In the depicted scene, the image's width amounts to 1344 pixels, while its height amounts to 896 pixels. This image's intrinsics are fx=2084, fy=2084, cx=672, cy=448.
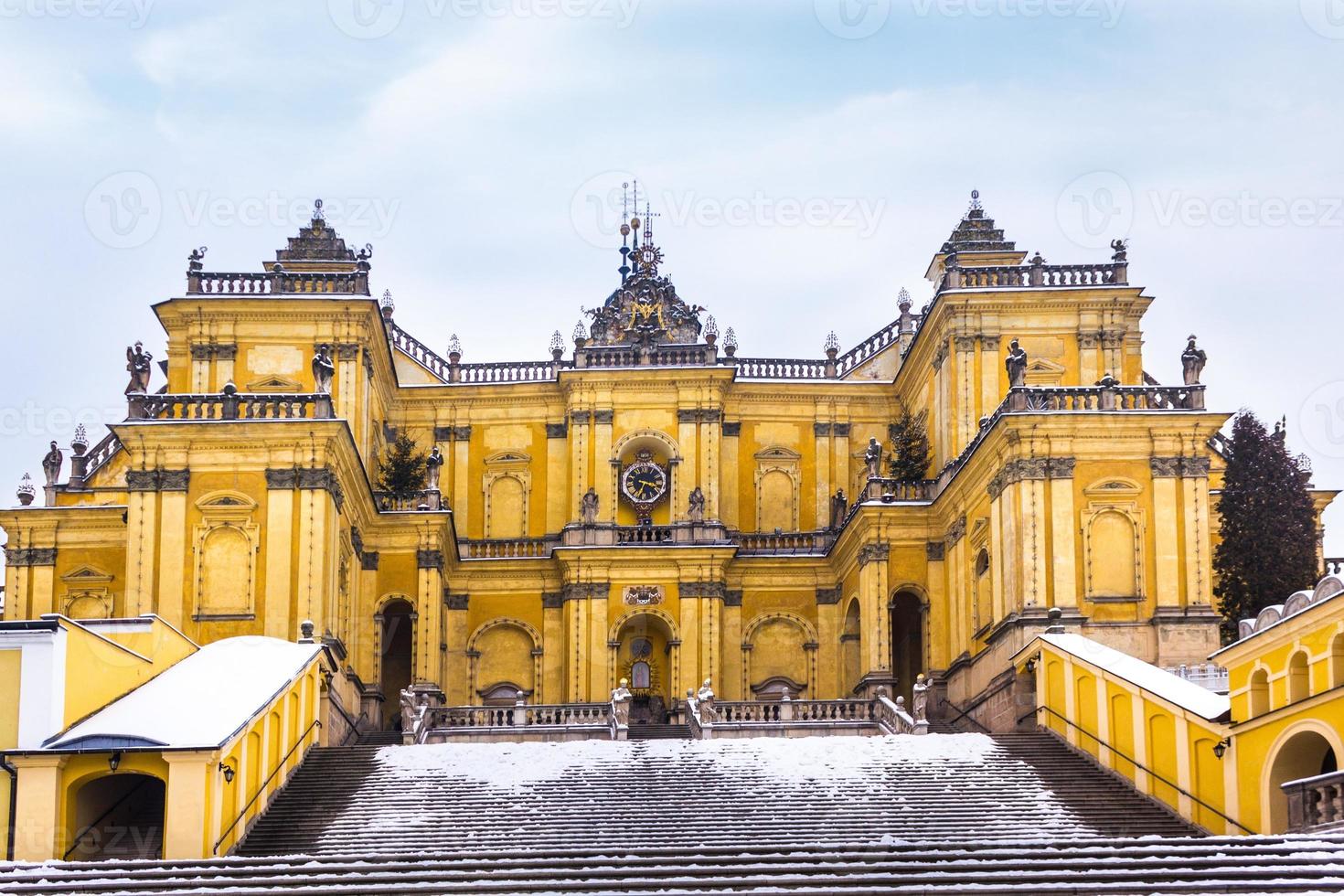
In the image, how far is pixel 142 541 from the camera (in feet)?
142

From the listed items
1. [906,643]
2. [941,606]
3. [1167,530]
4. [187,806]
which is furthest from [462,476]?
[187,806]

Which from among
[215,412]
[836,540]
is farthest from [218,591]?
[836,540]

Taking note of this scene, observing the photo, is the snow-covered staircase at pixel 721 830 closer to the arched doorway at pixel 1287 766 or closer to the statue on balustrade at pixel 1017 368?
the arched doorway at pixel 1287 766

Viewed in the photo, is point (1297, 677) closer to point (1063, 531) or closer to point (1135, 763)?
point (1135, 763)

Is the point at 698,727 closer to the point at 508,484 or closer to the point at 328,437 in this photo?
the point at 328,437

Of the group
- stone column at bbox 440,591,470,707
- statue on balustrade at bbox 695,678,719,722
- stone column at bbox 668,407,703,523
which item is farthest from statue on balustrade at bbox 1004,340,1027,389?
stone column at bbox 440,591,470,707

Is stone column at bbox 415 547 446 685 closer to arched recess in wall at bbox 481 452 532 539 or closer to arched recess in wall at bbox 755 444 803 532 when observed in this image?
arched recess in wall at bbox 481 452 532 539

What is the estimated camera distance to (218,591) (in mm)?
43281

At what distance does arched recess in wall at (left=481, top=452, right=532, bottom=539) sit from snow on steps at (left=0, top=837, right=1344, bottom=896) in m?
30.6

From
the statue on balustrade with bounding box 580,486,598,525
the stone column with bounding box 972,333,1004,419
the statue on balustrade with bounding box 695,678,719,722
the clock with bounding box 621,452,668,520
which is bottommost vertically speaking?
the statue on balustrade with bounding box 695,678,719,722

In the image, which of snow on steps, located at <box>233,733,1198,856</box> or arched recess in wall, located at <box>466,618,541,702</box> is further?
arched recess in wall, located at <box>466,618,541,702</box>

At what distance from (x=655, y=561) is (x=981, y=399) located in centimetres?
946

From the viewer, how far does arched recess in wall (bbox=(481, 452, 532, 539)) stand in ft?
186

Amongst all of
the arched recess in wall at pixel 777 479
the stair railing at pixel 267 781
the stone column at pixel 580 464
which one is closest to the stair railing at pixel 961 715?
the arched recess in wall at pixel 777 479
